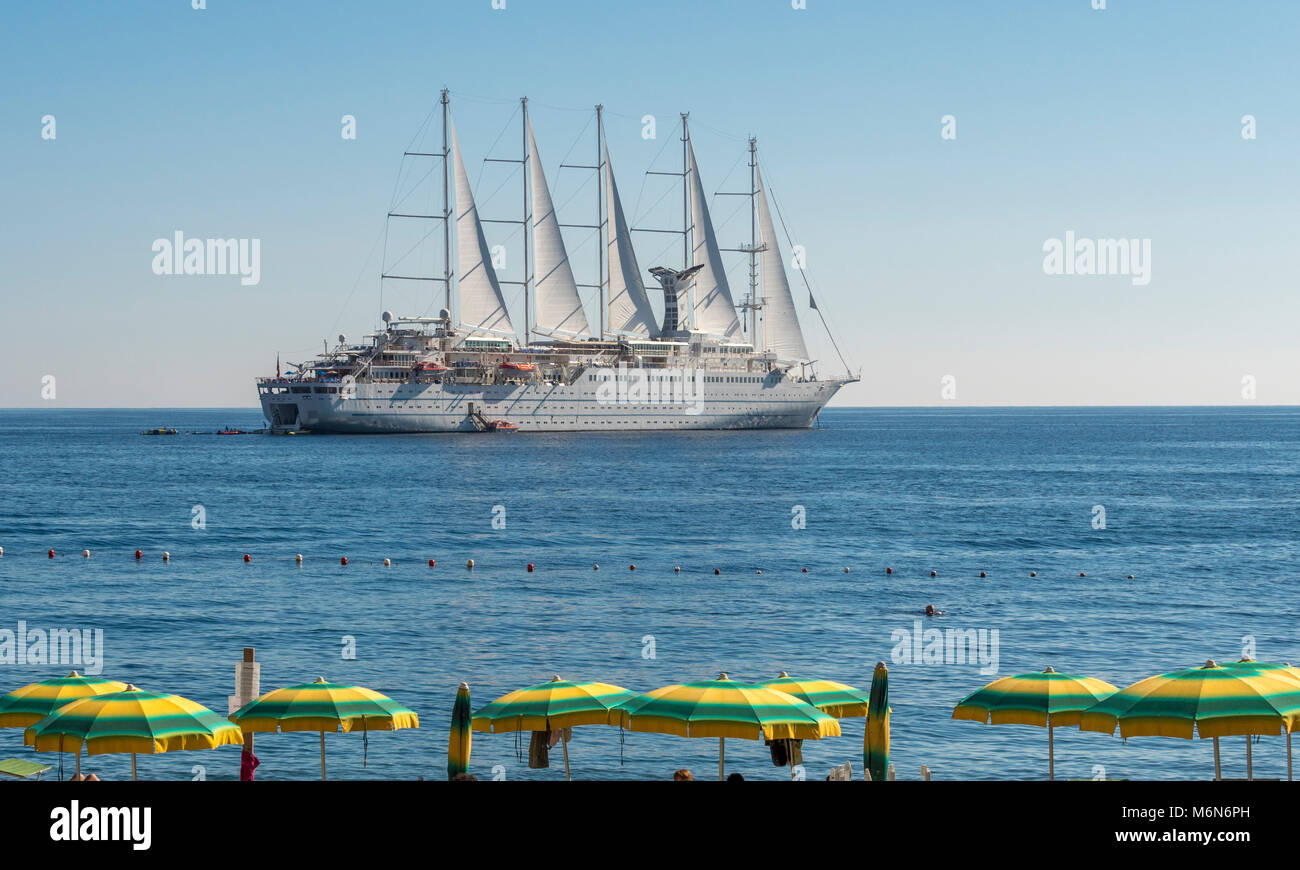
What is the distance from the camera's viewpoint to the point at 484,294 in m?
120

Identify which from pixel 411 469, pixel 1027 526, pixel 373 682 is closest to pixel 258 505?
pixel 411 469

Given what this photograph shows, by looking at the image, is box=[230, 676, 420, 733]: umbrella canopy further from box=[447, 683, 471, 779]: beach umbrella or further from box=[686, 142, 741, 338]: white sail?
box=[686, 142, 741, 338]: white sail

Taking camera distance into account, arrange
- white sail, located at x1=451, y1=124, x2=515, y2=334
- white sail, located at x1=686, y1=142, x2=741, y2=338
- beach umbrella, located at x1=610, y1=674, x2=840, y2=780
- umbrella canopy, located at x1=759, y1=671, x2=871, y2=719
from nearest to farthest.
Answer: beach umbrella, located at x1=610, y1=674, x2=840, y2=780 < umbrella canopy, located at x1=759, y1=671, x2=871, y2=719 < white sail, located at x1=451, y1=124, x2=515, y2=334 < white sail, located at x1=686, y1=142, x2=741, y2=338

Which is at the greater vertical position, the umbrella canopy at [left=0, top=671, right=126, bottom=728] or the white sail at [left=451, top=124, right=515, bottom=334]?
the white sail at [left=451, top=124, right=515, bottom=334]

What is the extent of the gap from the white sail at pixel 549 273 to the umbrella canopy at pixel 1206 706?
107220 millimetres

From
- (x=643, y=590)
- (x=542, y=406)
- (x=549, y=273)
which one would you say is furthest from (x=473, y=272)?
(x=643, y=590)

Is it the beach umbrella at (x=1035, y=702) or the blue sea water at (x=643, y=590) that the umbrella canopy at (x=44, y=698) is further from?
the beach umbrella at (x=1035, y=702)

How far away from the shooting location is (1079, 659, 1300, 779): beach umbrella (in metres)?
14.0

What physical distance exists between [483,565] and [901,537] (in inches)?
759

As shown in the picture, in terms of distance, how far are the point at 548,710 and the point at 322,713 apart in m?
2.66

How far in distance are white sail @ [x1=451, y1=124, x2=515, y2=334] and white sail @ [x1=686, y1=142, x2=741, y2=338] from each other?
22.2m

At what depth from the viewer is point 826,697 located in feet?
54.7

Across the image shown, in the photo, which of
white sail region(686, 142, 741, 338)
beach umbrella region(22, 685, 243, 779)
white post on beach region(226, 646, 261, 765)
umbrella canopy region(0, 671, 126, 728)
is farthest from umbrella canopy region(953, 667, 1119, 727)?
white sail region(686, 142, 741, 338)
